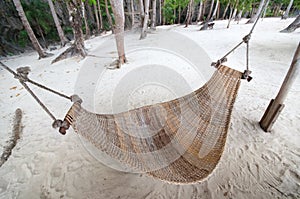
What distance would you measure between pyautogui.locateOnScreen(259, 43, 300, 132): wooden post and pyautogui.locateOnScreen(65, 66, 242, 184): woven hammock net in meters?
0.44

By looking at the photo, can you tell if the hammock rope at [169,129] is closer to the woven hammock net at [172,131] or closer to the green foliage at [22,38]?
the woven hammock net at [172,131]

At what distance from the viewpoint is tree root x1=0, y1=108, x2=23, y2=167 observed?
4.46ft

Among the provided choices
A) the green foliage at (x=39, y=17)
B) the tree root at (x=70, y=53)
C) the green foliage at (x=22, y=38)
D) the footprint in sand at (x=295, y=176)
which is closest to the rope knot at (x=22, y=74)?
the footprint in sand at (x=295, y=176)

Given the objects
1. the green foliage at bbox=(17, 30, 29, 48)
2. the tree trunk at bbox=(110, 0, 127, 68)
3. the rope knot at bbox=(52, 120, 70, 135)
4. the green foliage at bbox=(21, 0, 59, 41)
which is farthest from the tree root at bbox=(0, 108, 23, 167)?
the green foliage at bbox=(21, 0, 59, 41)

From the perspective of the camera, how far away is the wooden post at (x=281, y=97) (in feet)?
4.14

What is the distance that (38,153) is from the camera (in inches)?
53.5

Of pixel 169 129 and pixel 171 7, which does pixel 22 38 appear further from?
pixel 169 129

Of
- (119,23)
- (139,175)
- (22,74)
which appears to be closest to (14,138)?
(22,74)

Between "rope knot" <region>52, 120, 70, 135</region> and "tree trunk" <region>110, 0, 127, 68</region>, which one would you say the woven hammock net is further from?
"tree trunk" <region>110, 0, 127, 68</region>

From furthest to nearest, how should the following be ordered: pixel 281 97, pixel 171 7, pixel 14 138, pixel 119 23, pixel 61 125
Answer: pixel 171 7 → pixel 119 23 → pixel 14 138 → pixel 281 97 → pixel 61 125

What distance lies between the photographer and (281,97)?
1331mm

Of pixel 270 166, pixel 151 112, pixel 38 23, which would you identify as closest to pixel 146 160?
pixel 151 112

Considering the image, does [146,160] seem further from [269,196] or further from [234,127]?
[234,127]

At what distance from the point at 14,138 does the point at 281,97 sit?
265 cm
